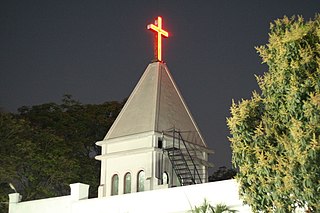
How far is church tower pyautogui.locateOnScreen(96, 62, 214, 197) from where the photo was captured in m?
26.8

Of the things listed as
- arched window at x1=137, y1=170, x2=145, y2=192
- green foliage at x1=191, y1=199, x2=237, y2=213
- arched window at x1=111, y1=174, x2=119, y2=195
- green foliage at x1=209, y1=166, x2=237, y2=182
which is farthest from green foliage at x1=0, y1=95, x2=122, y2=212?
green foliage at x1=191, y1=199, x2=237, y2=213

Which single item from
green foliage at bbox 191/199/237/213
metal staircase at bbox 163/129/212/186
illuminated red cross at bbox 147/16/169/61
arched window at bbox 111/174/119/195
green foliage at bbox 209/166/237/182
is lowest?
green foliage at bbox 191/199/237/213

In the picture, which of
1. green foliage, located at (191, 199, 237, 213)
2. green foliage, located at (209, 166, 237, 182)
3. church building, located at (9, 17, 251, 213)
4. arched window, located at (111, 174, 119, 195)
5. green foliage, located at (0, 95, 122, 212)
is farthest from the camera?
green foliage, located at (209, 166, 237, 182)

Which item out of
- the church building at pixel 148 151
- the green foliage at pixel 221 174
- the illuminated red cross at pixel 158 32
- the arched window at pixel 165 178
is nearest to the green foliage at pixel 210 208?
the church building at pixel 148 151

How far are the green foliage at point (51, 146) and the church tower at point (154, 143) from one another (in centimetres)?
830

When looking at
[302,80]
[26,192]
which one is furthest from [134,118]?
[302,80]

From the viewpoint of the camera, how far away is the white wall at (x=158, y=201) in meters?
20.3

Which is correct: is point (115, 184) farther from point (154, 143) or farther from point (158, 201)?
point (158, 201)

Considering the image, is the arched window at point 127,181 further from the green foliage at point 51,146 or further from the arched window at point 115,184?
the green foliage at point 51,146

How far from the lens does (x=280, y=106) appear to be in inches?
566

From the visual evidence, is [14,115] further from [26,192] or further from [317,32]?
[317,32]

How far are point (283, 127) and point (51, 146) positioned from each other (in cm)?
2633

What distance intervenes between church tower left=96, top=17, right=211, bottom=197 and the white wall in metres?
2.75

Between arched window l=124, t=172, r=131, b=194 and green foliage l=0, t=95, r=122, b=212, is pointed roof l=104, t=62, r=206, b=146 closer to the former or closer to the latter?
arched window l=124, t=172, r=131, b=194
